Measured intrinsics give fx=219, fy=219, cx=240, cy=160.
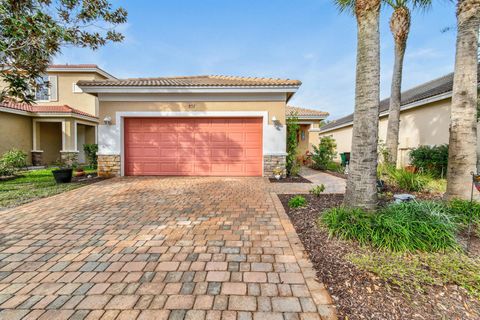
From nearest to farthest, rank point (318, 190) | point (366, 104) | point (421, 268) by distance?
point (421, 268)
point (366, 104)
point (318, 190)

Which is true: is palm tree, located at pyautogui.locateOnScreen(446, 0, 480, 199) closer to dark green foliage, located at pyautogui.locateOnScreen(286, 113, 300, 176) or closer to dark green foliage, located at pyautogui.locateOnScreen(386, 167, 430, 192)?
dark green foliage, located at pyautogui.locateOnScreen(386, 167, 430, 192)

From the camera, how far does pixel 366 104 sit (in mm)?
3453

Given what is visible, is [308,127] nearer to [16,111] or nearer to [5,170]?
[5,170]

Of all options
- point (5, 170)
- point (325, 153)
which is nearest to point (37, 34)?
point (5, 170)

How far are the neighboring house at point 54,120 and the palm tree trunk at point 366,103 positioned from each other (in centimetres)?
1485

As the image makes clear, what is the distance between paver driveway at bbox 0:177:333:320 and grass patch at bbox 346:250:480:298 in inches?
29.3

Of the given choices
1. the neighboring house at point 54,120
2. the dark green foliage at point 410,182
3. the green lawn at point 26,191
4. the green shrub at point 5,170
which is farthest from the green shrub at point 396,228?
the neighboring house at point 54,120

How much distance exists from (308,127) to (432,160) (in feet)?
27.9

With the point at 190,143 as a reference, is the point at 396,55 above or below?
above

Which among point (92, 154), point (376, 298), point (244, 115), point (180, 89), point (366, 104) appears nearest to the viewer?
point (376, 298)

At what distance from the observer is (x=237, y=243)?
3.10 meters

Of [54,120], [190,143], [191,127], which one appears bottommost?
[190,143]

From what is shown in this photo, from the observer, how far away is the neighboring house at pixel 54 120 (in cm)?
1221

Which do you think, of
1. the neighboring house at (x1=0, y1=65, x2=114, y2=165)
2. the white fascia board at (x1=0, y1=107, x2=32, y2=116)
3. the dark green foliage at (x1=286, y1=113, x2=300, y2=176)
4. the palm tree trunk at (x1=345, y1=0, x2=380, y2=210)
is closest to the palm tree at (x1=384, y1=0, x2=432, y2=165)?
the dark green foliage at (x1=286, y1=113, x2=300, y2=176)
